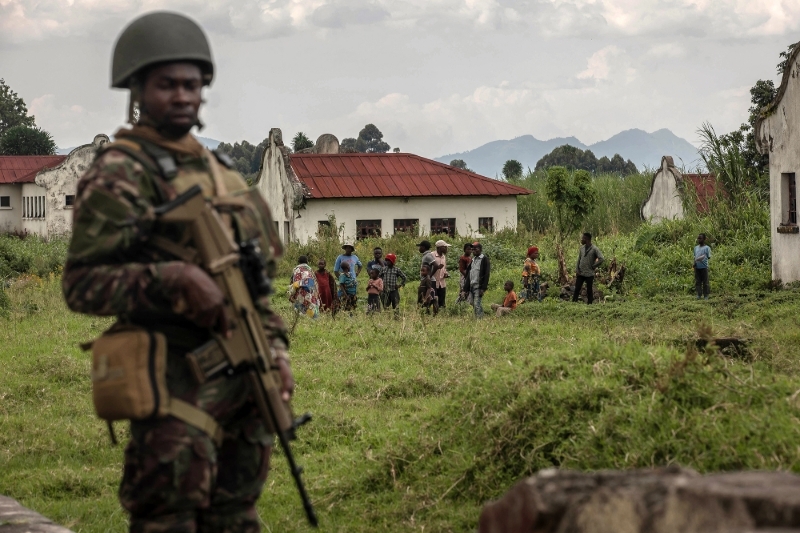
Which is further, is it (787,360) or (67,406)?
(67,406)

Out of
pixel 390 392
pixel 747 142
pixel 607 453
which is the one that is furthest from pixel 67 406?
pixel 747 142

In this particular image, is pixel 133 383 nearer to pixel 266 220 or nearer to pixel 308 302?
pixel 266 220

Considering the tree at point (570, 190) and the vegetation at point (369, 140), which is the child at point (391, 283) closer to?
the tree at point (570, 190)

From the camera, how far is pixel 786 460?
5.09m

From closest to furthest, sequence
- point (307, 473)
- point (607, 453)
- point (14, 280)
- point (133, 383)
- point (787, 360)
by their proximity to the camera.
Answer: point (133, 383) < point (607, 453) < point (307, 473) < point (787, 360) < point (14, 280)

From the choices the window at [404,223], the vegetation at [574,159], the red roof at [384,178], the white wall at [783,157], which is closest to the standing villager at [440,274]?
the white wall at [783,157]

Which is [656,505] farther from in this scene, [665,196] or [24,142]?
[24,142]

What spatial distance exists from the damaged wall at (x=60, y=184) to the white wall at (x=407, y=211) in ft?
59.3

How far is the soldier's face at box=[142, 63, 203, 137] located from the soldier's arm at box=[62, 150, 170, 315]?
9.2 inches

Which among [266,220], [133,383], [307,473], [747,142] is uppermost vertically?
[747,142]

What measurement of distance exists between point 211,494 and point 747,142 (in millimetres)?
33869

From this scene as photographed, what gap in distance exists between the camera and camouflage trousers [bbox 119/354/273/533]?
12.2 ft

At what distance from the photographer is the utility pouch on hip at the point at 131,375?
3.65 meters

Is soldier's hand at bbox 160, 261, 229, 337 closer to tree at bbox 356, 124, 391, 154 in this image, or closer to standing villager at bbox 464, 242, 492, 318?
standing villager at bbox 464, 242, 492, 318
